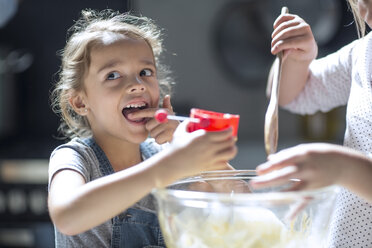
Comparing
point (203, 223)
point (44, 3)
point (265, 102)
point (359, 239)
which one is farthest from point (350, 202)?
point (44, 3)

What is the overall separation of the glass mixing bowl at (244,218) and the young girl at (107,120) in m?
0.09

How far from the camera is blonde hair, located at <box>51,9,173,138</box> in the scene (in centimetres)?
85

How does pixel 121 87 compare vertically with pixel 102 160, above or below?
above

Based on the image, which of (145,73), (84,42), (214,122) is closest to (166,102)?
(145,73)

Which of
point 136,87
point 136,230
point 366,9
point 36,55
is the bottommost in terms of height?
point 136,230

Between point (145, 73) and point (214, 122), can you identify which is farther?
point (145, 73)

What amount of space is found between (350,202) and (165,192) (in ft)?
1.24

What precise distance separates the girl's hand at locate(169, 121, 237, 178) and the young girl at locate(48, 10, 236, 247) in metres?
0.05

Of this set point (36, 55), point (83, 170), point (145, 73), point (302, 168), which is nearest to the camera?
point (302, 168)

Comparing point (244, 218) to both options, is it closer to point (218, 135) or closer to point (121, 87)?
point (218, 135)

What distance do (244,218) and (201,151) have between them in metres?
0.09

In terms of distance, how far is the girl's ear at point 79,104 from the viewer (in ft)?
2.83

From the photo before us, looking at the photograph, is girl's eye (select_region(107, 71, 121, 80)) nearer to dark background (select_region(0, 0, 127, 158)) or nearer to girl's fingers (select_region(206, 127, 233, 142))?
girl's fingers (select_region(206, 127, 233, 142))

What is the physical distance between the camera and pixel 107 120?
2.67 ft
